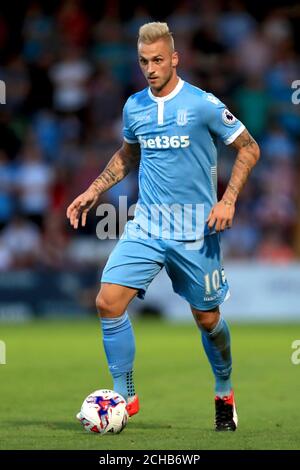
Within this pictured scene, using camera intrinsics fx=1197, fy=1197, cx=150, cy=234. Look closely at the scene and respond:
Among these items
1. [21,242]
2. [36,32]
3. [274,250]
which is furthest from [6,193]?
[274,250]

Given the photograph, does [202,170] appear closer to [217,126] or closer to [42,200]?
[217,126]

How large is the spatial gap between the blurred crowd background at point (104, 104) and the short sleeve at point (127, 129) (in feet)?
30.1

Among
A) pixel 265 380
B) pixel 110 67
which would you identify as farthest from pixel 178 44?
pixel 265 380

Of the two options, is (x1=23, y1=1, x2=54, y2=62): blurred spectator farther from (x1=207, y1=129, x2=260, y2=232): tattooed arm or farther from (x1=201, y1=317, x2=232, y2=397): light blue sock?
(x1=201, y1=317, x2=232, y2=397): light blue sock

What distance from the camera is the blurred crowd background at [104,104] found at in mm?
17766

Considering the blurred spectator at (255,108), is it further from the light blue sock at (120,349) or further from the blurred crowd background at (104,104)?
the light blue sock at (120,349)

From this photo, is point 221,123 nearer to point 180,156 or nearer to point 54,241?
point 180,156

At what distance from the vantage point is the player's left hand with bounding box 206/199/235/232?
7469 millimetres

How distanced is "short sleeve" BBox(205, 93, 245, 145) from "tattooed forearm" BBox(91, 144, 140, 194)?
70 centimetres

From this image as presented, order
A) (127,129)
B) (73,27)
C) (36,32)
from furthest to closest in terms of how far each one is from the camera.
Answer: (36,32)
(73,27)
(127,129)

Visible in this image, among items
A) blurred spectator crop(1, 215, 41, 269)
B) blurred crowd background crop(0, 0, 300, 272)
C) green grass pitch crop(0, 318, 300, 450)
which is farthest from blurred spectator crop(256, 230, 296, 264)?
blurred spectator crop(1, 215, 41, 269)

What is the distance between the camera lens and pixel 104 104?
62.4 ft

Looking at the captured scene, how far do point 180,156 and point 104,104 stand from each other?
1136 cm

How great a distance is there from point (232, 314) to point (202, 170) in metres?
9.46
